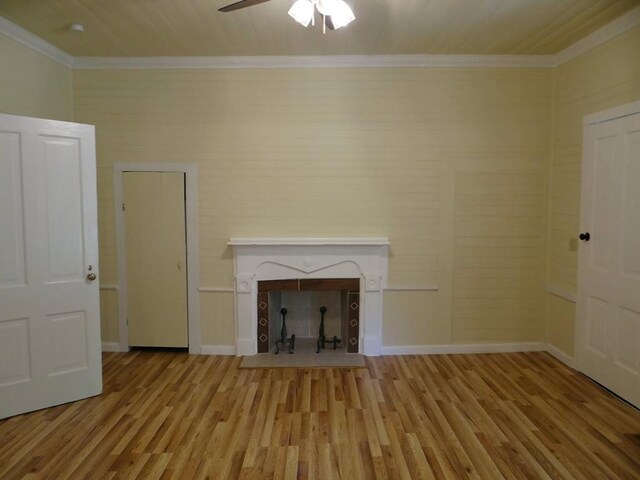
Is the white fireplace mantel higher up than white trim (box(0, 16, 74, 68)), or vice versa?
white trim (box(0, 16, 74, 68))

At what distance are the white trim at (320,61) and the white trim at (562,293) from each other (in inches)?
83.0

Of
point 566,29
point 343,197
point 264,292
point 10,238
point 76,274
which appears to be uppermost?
point 566,29

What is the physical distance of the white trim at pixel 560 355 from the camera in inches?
153

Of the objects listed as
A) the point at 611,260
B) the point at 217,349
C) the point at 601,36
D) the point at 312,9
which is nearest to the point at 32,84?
the point at 312,9

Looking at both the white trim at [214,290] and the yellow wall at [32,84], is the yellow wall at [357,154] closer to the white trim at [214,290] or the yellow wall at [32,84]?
the white trim at [214,290]

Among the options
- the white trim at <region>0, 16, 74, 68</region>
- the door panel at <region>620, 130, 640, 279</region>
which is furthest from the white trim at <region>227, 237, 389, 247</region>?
the white trim at <region>0, 16, 74, 68</region>

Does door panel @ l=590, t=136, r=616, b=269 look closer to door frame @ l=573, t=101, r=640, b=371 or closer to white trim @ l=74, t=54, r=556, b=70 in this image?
door frame @ l=573, t=101, r=640, b=371

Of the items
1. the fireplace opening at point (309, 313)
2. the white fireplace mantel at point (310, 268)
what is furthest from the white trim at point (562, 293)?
the fireplace opening at point (309, 313)

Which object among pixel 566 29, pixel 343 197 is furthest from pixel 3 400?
pixel 566 29

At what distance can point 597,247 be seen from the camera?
11.5 ft

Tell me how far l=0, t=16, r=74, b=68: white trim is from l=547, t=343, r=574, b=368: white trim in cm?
A: 534

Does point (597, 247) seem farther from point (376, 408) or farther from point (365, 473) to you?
point (365, 473)

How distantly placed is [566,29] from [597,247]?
1765 mm

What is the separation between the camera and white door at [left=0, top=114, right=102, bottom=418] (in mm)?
2926
